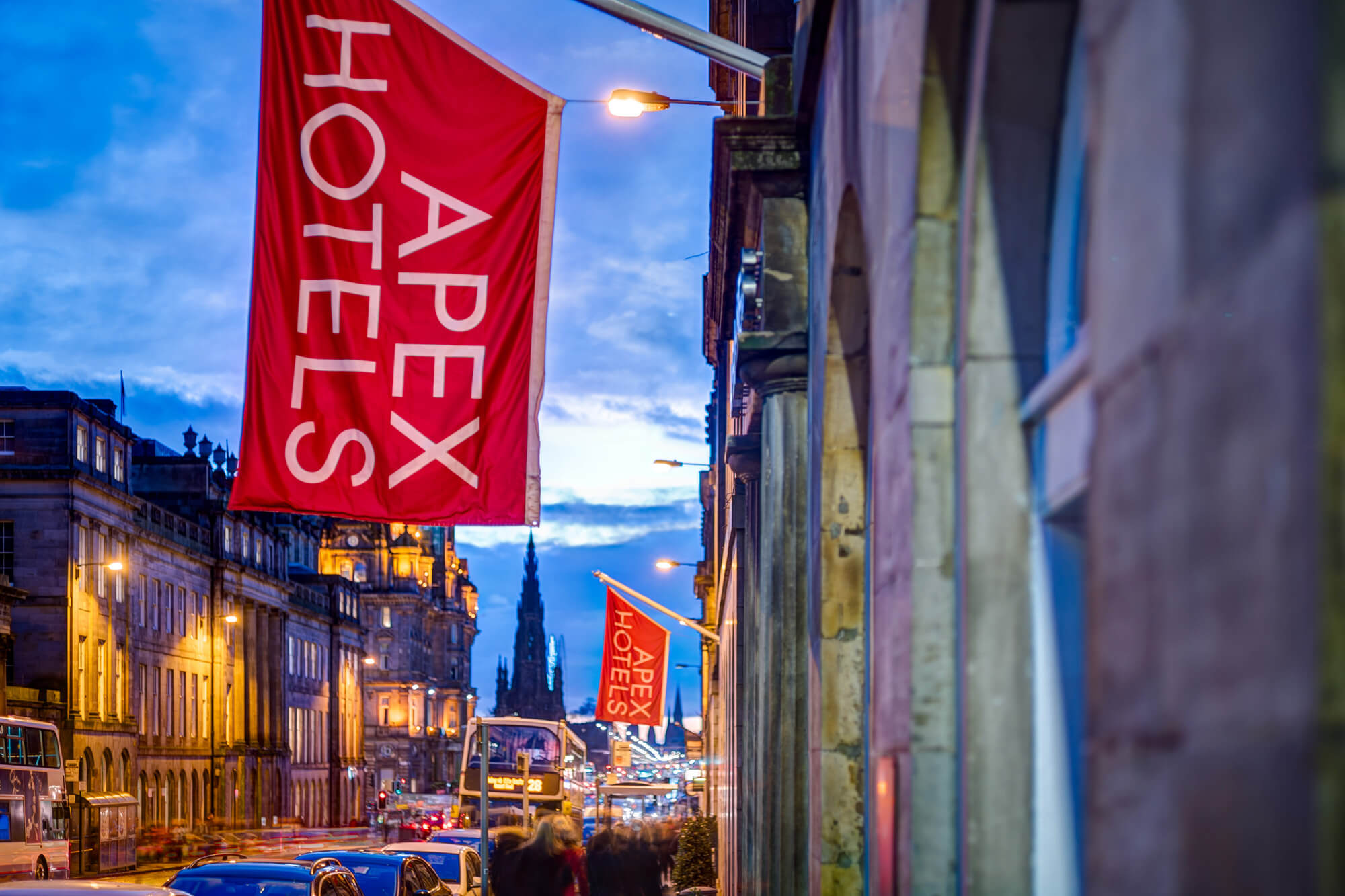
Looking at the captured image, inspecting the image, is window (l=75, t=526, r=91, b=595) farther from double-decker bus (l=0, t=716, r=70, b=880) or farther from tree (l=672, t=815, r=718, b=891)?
tree (l=672, t=815, r=718, b=891)

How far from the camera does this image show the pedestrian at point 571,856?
14.3 m

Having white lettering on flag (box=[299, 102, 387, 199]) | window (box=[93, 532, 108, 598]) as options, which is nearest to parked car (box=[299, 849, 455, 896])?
white lettering on flag (box=[299, 102, 387, 199])

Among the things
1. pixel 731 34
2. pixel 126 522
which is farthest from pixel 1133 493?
pixel 126 522

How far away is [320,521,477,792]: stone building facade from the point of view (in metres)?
147

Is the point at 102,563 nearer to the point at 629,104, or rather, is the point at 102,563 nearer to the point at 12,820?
the point at 12,820

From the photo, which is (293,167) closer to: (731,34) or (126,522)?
(731,34)

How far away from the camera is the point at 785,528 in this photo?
10531 mm

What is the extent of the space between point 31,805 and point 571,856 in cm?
1962

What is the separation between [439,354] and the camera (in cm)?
877

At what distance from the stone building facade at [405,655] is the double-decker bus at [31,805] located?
3989 inches

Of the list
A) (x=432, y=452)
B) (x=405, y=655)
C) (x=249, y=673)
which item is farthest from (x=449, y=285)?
(x=405, y=655)

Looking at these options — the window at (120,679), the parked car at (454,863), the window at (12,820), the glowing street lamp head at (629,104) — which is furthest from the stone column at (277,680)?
the glowing street lamp head at (629,104)

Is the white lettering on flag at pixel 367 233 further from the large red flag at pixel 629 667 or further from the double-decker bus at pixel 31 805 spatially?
the double-decker bus at pixel 31 805

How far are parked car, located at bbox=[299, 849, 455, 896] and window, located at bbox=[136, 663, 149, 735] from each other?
59.5m
